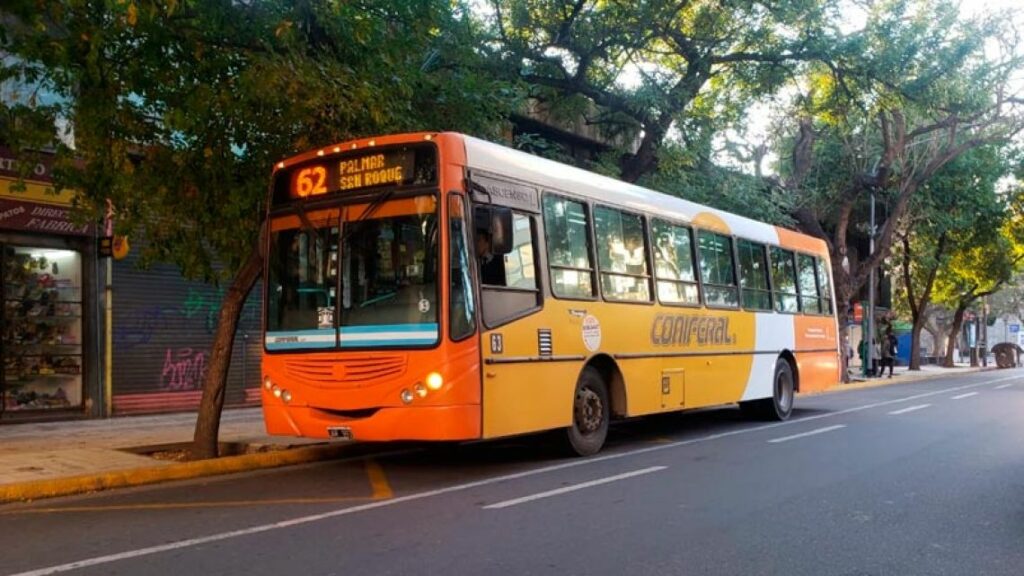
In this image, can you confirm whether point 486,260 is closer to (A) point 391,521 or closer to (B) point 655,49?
(A) point 391,521

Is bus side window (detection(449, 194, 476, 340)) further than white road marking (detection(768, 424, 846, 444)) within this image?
No

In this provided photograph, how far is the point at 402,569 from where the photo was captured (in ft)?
16.9

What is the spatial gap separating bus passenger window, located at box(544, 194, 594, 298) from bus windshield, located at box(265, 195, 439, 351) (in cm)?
173

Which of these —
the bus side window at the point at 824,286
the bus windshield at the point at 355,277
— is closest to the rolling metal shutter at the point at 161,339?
the bus windshield at the point at 355,277

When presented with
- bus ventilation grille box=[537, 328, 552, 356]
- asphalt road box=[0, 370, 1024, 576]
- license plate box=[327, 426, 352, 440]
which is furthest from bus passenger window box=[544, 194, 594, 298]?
license plate box=[327, 426, 352, 440]

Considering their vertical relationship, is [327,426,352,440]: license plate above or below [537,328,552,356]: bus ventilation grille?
below

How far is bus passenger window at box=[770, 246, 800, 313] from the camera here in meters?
14.6

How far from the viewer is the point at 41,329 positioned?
1337cm

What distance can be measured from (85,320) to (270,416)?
6.39m

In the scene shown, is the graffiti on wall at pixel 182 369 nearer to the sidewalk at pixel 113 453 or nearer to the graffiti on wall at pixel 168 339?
the graffiti on wall at pixel 168 339

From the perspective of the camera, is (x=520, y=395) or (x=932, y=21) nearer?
(x=520, y=395)

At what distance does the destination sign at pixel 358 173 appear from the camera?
835 cm

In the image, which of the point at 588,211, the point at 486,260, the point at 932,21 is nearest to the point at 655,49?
the point at 932,21

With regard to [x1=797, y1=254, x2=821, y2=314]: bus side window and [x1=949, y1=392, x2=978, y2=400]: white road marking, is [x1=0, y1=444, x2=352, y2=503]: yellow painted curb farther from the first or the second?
[x1=949, y1=392, x2=978, y2=400]: white road marking
